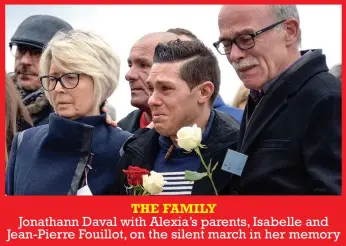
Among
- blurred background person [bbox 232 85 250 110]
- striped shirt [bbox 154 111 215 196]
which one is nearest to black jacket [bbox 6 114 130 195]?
striped shirt [bbox 154 111 215 196]

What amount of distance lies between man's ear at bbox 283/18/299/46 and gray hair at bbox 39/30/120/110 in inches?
42.7

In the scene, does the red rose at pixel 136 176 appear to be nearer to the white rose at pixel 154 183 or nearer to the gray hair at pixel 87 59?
the white rose at pixel 154 183

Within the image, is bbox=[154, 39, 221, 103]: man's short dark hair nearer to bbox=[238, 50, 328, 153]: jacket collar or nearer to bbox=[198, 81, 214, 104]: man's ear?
bbox=[198, 81, 214, 104]: man's ear

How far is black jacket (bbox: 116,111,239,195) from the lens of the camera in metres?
3.98

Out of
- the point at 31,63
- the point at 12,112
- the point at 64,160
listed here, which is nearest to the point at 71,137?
the point at 64,160

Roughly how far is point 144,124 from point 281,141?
1.97 meters

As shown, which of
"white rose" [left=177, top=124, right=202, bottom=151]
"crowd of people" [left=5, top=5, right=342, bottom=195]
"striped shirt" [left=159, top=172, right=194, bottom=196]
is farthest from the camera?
"striped shirt" [left=159, top=172, right=194, bottom=196]

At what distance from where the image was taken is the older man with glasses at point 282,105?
3.52 metres

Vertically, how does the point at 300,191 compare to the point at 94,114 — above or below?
below

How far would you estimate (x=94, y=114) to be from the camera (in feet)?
14.5

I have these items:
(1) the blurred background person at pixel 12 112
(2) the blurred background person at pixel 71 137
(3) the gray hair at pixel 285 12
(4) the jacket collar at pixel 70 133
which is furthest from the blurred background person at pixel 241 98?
(3) the gray hair at pixel 285 12

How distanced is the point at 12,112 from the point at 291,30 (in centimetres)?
208
